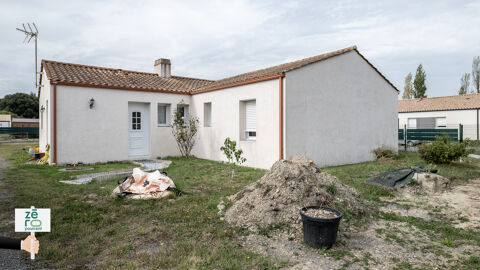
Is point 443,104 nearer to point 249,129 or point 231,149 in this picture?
point 249,129

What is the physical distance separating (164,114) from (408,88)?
38465mm

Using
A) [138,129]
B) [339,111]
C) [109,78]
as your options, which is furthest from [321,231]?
[109,78]

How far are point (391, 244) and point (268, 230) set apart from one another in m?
1.66

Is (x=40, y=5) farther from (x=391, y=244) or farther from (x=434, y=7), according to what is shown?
(x=434, y=7)

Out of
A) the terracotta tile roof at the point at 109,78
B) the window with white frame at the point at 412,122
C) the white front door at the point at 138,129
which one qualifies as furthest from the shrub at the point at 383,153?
the window with white frame at the point at 412,122

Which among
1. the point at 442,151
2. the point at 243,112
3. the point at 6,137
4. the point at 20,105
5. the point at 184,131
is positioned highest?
the point at 20,105

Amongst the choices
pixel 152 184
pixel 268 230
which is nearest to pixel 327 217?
pixel 268 230

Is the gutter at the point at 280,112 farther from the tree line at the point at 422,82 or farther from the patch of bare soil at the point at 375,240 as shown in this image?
the tree line at the point at 422,82

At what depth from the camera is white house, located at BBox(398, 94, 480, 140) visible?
23.5m

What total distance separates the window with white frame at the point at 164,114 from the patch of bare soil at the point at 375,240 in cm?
883

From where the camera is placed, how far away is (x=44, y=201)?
18.7ft

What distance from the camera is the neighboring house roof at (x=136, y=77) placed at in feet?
34.8

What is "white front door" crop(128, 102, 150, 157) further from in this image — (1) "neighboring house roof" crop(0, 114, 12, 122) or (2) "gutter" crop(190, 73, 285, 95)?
(1) "neighboring house roof" crop(0, 114, 12, 122)

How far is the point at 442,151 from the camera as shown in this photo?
32.8ft
